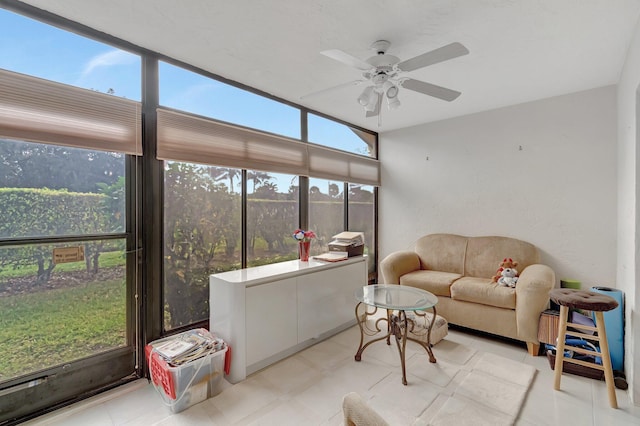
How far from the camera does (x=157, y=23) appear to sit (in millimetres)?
2021

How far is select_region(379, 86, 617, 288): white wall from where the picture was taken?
312 centimetres

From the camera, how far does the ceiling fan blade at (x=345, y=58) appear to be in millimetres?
1778

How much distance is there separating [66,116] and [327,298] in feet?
8.25

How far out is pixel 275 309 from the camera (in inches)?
98.0

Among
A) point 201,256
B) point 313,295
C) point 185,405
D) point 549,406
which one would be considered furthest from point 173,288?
point 549,406

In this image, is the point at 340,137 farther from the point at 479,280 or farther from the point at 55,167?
the point at 55,167

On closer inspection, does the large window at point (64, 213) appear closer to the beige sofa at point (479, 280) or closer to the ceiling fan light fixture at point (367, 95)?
the ceiling fan light fixture at point (367, 95)

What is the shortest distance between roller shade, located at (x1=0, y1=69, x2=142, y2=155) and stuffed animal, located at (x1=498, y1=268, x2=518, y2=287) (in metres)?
3.60

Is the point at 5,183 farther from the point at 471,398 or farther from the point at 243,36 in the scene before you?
the point at 471,398

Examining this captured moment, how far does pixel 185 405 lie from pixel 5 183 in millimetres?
1783

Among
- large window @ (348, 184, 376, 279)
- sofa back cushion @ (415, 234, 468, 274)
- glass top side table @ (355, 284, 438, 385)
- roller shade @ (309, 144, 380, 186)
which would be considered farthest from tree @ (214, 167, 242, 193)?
sofa back cushion @ (415, 234, 468, 274)

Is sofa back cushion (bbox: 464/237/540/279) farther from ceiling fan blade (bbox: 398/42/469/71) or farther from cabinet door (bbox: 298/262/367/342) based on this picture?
ceiling fan blade (bbox: 398/42/469/71)

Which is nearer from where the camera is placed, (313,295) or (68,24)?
(68,24)

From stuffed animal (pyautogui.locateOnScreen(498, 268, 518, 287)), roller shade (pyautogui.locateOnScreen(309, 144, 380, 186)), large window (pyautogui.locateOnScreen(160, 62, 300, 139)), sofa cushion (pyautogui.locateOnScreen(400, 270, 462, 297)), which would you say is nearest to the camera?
large window (pyautogui.locateOnScreen(160, 62, 300, 139))
